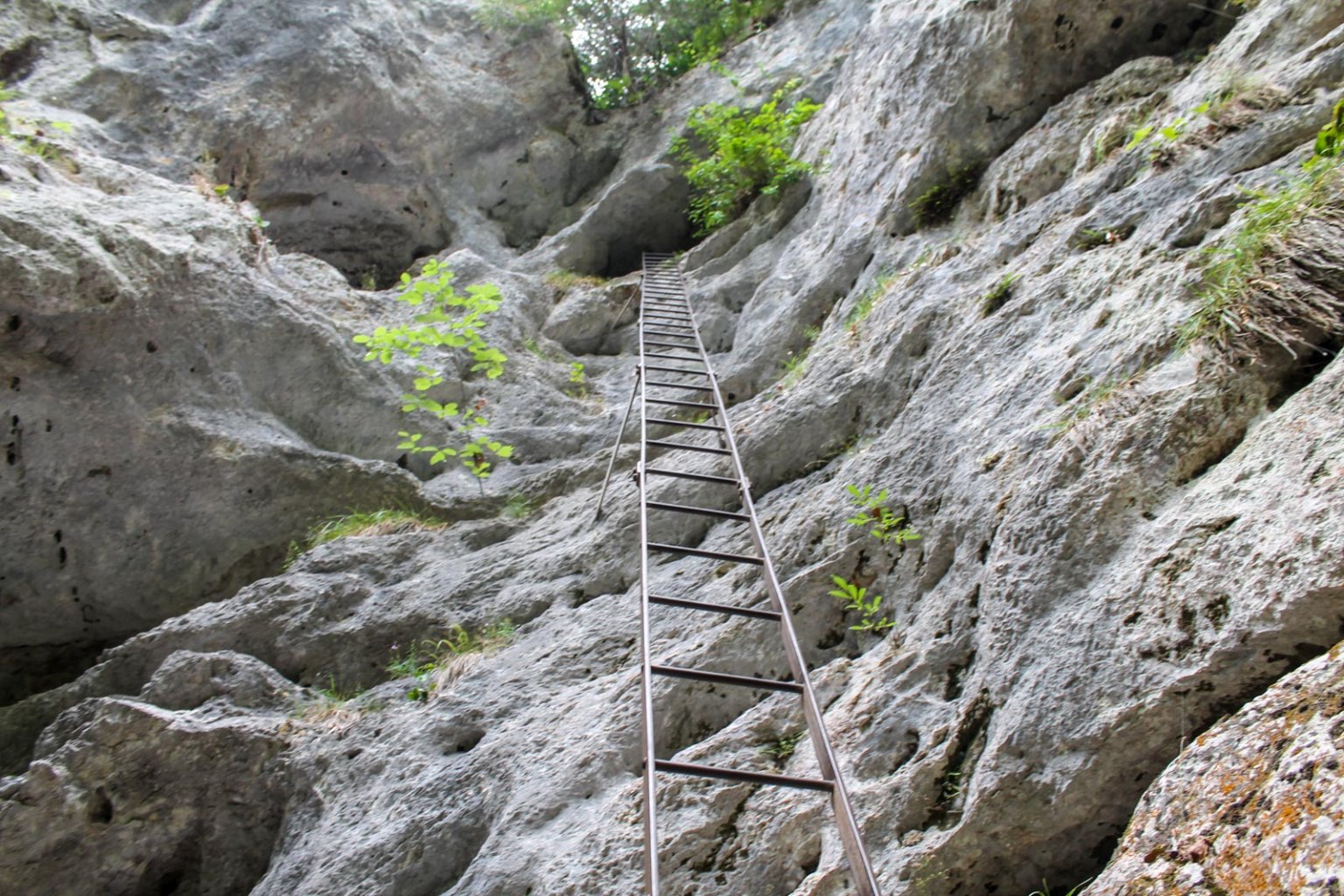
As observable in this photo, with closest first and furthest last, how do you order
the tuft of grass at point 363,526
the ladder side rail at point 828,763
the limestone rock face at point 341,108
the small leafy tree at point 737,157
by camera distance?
the ladder side rail at point 828,763, the tuft of grass at point 363,526, the small leafy tree at point 737,157, the limestone rock face at point 341,108

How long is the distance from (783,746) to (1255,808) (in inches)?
78.2

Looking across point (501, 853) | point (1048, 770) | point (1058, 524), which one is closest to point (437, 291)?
point (501, 853)

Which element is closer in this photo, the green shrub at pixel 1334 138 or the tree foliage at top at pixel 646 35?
the green shrub at pixel 1334 138

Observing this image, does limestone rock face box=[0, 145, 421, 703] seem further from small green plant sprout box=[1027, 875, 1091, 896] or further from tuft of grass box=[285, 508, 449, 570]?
small green plant sprout box=[1027, 875, 1091, 896]

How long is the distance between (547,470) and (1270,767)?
19.8 feet

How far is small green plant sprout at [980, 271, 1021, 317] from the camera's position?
545cm

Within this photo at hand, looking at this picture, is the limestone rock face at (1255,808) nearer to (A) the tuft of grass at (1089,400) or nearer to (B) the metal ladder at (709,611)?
(B) the metal ladder at (709,611)

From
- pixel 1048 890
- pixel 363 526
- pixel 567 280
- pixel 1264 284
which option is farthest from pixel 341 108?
pixel 1048 890

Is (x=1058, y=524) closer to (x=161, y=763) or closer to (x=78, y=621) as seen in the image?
(x=161, y=763)

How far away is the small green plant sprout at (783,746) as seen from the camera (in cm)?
398

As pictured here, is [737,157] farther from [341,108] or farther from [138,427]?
[138,427]

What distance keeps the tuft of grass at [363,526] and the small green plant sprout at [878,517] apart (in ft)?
11.8

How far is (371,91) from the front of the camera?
40.9ft

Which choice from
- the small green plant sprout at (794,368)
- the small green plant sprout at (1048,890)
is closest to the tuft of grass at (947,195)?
the small green plant sprout at (794,368)
